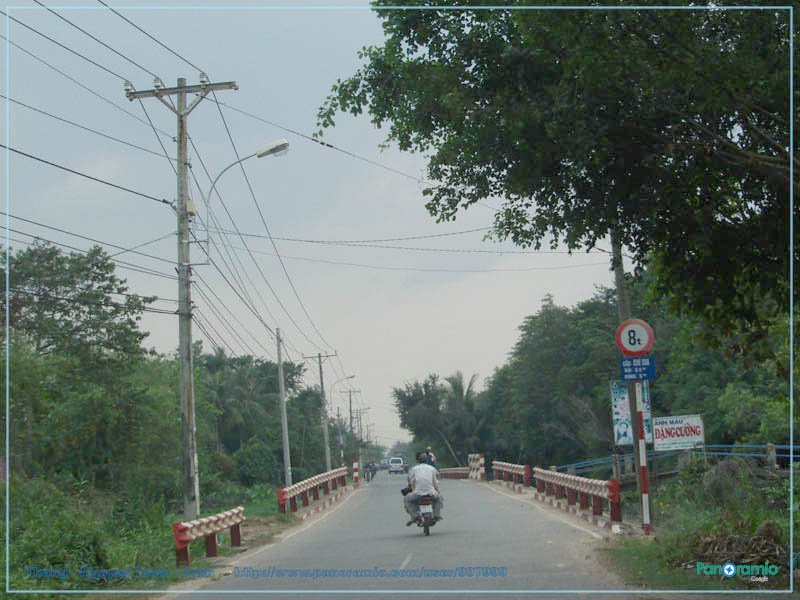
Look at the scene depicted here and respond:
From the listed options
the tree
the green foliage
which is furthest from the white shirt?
the green foliage

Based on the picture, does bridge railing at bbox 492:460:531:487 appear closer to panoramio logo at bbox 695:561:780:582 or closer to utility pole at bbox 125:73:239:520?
utility pole at bbox 125:73:239:520

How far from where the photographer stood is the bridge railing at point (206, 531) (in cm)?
1476

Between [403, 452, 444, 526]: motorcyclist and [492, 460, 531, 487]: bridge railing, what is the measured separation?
56.7ft

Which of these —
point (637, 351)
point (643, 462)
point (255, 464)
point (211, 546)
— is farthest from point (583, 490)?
point (255, 464)

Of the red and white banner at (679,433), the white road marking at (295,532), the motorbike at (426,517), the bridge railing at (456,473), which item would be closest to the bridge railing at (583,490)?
the red and white banner at (679,433)

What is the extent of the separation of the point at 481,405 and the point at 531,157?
65.3 m

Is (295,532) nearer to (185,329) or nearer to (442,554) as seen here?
(185,329)

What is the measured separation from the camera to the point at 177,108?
69.5ft

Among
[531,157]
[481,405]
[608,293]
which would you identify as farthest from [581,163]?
[481,405]

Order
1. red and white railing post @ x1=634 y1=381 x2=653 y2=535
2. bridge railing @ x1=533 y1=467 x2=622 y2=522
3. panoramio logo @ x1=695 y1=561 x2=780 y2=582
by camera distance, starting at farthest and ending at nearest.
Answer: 1. bridge railing @ x1=533 y1=467 x2=622 y2=522
2. red and white railing post @ x1=634 y1=381 x2=653 y2=535
3. panoramio logo @ x1=695 y1=561 x2=780 y2=582

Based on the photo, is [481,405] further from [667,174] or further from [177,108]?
[667,174]

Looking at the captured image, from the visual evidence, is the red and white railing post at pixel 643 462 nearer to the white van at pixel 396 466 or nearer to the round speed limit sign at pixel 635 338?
the round speed limit sign at pixel 635 338

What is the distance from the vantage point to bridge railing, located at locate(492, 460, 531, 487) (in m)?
35.5

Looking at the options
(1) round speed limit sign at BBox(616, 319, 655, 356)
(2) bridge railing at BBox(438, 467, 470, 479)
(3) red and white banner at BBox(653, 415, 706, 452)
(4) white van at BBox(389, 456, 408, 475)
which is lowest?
(4) white van at BBox(389, 456, 408, 475)
